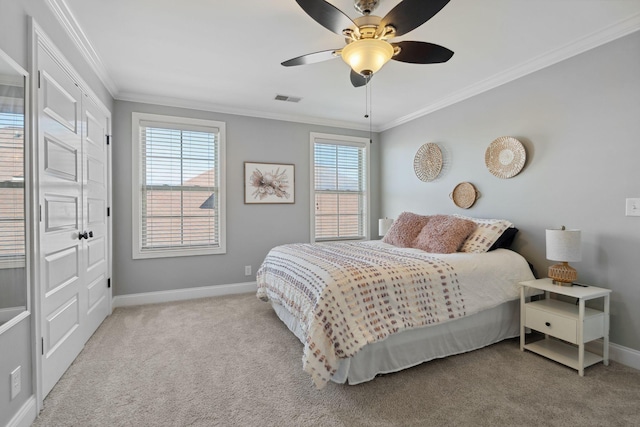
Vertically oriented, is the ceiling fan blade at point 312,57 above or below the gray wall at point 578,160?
above

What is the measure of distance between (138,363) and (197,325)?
0.76 meters

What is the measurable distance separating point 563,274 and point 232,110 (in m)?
3.95

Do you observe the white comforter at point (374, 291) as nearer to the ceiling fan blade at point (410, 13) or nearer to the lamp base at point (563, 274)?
the lamp base at point (563, 274)

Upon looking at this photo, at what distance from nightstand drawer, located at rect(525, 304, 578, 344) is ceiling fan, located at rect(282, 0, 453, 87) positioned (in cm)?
203

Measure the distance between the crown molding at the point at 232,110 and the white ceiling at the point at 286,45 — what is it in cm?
2

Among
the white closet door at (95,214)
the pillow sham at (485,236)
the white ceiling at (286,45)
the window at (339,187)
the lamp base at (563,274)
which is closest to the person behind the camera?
the white ceiling at (286,45)

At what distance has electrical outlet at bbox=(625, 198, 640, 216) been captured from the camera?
2229 millimetres

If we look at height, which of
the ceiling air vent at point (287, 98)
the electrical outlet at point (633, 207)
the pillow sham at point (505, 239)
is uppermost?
the ceiling air vent at point (287, 98)

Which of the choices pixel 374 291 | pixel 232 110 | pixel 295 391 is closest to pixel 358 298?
pixel 374 291

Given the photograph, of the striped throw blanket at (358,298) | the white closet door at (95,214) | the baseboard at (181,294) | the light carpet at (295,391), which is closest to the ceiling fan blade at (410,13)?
the striped throw blanket at (358,298)

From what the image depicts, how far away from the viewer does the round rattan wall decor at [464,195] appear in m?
3.52

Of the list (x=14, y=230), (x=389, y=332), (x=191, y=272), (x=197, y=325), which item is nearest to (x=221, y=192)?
(x=191, y=272)

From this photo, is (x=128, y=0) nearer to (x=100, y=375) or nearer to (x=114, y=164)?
(x=114, y=164)

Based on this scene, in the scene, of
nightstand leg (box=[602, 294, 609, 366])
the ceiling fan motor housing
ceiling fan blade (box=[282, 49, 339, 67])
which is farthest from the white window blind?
nightstand leg (box=[602, 294, 609, 366])
